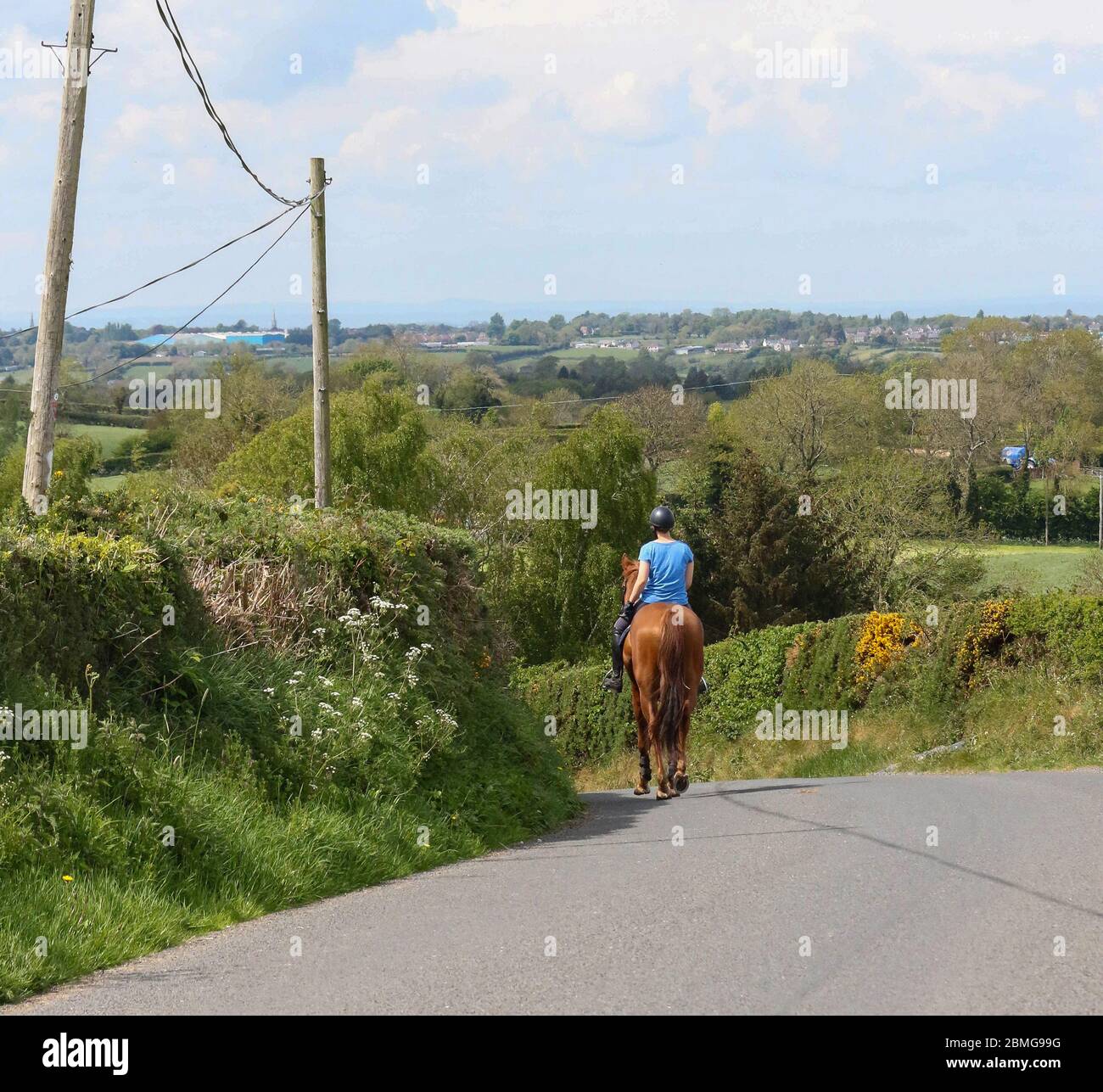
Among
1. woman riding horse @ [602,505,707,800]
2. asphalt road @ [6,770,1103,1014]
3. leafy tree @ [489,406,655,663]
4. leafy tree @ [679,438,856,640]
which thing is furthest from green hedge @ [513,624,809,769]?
asphalt road @ [6,770,1103,1014]

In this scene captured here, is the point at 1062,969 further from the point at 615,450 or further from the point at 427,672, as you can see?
the point at 615,450

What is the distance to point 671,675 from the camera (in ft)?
50.2

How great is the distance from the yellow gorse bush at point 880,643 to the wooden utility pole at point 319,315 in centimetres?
1611

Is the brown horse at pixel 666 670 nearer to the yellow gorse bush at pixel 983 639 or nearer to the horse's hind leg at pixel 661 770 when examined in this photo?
the horse's hind leg at pixel 661 770

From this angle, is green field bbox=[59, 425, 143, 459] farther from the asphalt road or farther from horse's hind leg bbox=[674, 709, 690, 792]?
the asphalt road

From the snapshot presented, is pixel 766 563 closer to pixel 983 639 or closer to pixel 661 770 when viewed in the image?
pixel 983 639

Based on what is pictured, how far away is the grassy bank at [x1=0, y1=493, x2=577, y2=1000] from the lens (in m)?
8.64

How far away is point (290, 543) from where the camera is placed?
531 inches

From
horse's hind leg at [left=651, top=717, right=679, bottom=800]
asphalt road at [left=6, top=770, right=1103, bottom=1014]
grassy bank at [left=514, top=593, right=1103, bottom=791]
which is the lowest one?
grassy bank at [left=514, top=593, right=1103, bottom=791]

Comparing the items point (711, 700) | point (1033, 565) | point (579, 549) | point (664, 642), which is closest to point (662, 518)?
point (664, 642)

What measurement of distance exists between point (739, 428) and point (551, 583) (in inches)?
1105

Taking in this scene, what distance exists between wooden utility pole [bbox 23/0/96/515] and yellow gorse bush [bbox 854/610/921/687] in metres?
24.2

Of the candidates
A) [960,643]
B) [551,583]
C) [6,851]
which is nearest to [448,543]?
[6,851]

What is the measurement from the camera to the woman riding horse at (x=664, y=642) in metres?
15.2
